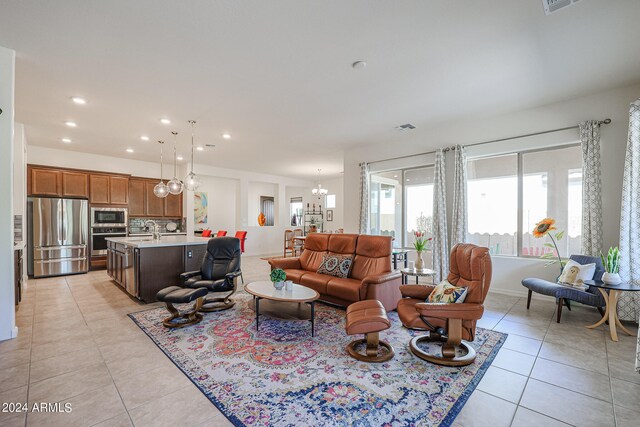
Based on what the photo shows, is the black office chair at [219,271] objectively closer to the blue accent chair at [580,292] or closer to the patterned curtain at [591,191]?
the blue accent chair at [580,292]

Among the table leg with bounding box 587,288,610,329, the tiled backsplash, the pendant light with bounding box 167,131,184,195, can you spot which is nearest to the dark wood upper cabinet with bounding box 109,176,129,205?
the tiled backsplash

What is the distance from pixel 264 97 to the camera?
3959mm

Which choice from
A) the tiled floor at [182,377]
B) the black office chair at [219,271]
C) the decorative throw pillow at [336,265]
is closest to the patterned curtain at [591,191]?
the tiled floor at [182,377]

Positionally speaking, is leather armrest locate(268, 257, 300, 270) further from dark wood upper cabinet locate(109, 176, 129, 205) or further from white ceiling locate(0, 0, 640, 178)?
dark wood upper cabinet locate(109, 176, 129, 205)

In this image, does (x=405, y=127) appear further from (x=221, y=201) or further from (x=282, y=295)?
(x=221, y=201)

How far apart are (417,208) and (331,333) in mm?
3995

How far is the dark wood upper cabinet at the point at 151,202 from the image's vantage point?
25.8 ft

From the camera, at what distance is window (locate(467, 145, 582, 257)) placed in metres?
4.50

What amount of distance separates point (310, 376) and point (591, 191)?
444 centimetres

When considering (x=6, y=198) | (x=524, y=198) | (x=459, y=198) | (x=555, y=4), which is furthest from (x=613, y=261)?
(x=6, y=198)

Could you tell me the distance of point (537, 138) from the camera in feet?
14.4

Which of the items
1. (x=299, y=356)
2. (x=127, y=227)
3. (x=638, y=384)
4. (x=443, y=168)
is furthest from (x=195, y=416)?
(x=127, y=227)

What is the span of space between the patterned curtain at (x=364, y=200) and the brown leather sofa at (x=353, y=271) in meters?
1.66

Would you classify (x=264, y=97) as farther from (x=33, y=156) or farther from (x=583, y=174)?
(x=33, y=156)
